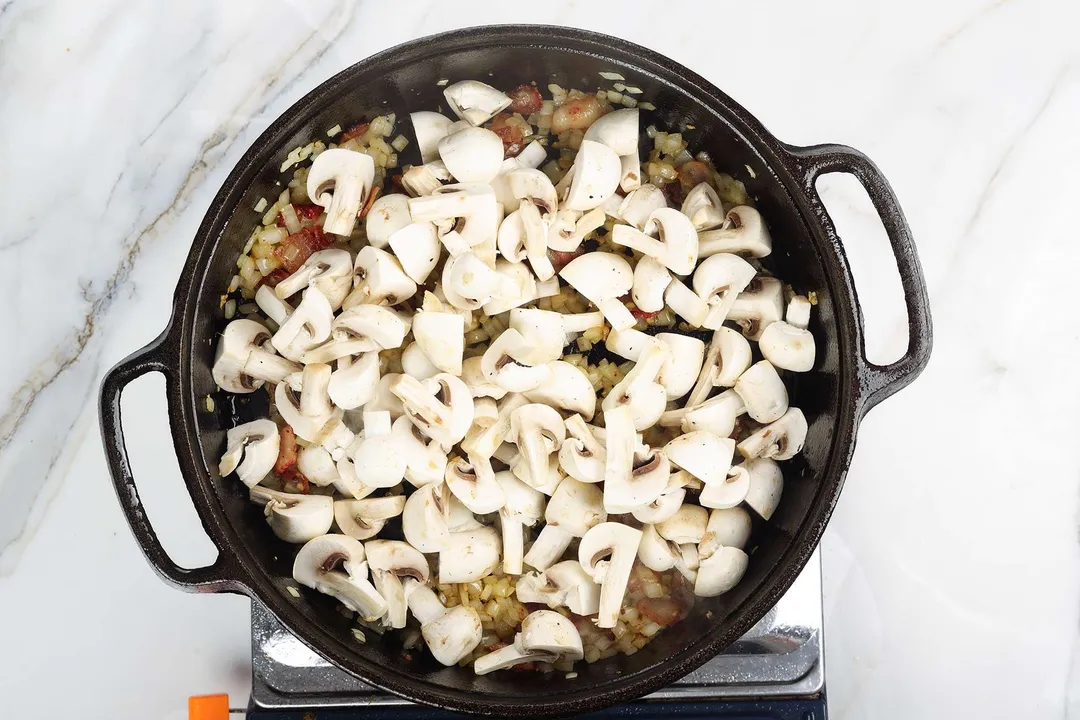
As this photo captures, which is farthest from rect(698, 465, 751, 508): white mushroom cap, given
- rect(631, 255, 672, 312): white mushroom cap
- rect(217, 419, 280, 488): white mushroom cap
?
rect(217, 419, 280, 488): white mushroom cap

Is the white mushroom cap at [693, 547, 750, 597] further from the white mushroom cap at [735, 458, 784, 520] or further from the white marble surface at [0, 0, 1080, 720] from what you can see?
the white marble surface at [0, 0, 1080, 720]

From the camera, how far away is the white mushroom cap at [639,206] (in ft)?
3.59

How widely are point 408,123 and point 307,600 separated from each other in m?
0.64

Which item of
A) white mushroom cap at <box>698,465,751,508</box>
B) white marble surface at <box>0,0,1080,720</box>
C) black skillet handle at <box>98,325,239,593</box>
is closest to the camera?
black skillet handle at <box>98,325,239,593</box>

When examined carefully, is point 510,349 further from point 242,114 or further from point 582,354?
point 242,114

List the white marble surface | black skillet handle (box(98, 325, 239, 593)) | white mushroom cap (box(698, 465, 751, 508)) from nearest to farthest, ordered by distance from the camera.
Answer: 1. black skillet handle (box(98, 325, 239, 593))
2. white mushroom cap (box(698, 465, 751, 508))
3. the white marble surface

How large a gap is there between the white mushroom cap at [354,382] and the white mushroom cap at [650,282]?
34cm

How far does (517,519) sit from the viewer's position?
1.09 metres

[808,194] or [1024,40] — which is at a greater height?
[1024,40]

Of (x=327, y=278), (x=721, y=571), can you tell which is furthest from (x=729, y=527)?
(x=327, y=278)

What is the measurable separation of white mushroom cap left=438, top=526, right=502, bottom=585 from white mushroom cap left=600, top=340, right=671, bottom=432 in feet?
0.75

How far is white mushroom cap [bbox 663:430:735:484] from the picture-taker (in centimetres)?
104

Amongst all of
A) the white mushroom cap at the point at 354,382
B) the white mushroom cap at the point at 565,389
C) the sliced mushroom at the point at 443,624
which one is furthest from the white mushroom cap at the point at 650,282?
the sliced mushroom at the point at 443,624

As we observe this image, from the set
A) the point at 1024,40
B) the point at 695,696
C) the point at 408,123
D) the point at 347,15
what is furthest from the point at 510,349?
the point at 1024,40
